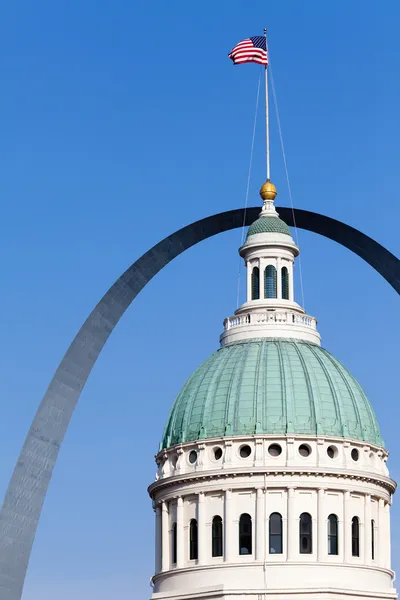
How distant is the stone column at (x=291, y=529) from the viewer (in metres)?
133

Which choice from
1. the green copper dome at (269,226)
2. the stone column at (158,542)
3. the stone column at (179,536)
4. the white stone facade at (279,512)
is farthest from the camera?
the green copper dome at (269,226)

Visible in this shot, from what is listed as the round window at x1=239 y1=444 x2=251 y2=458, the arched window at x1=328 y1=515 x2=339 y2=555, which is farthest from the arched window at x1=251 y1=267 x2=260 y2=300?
the arched window at x1=328 y1=515 x2=339 y2=555

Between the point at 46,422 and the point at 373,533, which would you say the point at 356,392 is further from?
the point at 46,422

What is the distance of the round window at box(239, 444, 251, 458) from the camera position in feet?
444

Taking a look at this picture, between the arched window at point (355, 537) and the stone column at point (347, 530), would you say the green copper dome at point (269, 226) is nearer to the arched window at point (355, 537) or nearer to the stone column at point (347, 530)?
A: the stone column at point (347, 530)

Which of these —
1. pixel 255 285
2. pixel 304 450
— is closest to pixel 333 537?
pixel 304 450

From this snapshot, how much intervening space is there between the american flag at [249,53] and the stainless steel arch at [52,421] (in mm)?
32559

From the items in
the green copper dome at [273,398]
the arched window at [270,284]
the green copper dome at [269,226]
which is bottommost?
the green copper dome at [273,398]

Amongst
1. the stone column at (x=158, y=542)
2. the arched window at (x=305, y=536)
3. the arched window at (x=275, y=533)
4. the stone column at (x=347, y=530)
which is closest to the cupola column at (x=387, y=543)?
the stone column at (x=347, y=530)

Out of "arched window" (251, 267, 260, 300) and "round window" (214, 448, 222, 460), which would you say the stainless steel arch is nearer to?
"round window" (214, 448, 222, 460)

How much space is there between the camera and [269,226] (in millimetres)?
144750

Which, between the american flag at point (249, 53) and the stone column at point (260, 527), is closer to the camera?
the american flag at point (249, 53)

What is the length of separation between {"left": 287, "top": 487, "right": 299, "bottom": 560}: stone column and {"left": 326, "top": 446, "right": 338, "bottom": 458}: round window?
3.96 m

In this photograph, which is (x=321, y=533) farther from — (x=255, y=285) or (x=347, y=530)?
(x=255, y=285)
